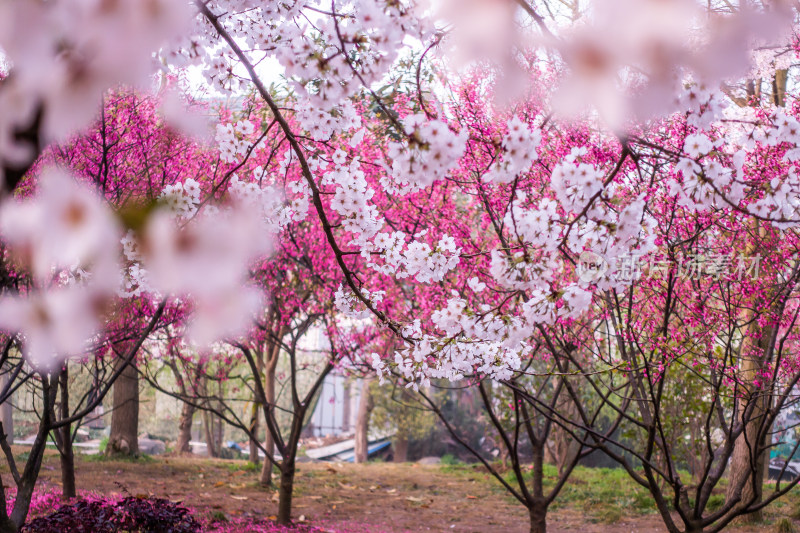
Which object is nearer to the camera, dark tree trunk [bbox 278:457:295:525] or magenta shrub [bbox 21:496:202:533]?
magenta shrub [bbox 21:496:202:533]

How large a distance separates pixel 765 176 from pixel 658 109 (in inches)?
161

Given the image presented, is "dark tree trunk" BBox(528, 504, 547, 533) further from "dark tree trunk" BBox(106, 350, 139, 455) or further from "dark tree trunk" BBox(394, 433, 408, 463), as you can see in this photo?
"dark tree trunk" BBox(394, 433, 408, 463)

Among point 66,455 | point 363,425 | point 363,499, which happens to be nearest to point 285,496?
point 66,455

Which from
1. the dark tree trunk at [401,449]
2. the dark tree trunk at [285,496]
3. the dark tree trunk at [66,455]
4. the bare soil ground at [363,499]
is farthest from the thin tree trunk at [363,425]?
the dark tree trunk at [66,455]

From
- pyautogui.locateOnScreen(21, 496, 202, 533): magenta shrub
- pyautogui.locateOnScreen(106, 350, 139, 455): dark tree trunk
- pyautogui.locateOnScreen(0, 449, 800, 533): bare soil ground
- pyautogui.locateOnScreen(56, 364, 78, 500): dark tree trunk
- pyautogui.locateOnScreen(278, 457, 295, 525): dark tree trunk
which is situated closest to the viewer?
pyautogui.locateOnScreen(21, 496, 202, 533): magenta shrub

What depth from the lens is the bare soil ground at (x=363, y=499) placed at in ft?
23.1

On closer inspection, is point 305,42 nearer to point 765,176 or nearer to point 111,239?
point 111,239

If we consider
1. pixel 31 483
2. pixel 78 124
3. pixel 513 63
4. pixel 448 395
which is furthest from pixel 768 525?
pixel 448 395

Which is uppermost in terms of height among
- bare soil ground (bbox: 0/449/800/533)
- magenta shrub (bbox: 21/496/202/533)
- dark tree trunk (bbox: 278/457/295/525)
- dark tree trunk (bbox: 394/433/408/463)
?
magenta shrub (bbox: 21/496/202/533)

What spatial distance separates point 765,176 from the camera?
14.8ft

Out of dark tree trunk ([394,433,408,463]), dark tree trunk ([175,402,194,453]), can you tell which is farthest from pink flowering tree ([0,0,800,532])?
dark tree trunk ([394,433,408,463])

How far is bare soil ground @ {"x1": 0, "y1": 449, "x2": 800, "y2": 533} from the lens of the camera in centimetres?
705

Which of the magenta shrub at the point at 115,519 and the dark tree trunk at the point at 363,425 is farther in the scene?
the dark tree trunk at the point at 363,425

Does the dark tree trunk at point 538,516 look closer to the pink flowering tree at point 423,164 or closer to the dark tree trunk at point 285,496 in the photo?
the pink flowering tree at point 423,164
